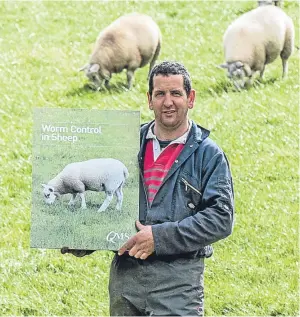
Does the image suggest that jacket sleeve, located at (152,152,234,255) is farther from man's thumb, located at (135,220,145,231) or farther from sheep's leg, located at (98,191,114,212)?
sheep's leg, located at (98,191,114,212)

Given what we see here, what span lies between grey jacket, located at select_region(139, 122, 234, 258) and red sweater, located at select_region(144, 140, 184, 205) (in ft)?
0.09

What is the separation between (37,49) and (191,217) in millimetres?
10301

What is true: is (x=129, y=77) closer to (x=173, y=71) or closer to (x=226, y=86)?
(x=226, y=86)

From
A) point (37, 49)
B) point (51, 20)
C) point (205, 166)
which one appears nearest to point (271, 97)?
point (37, 49)

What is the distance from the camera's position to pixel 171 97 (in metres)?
4.31

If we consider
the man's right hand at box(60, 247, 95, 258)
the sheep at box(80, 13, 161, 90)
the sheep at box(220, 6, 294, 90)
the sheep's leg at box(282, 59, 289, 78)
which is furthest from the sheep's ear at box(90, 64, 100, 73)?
the man's right hand at box(60, 247, 95, 258)

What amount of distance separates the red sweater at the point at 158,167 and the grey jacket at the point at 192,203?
0.09 ft

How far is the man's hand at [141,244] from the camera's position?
13.8ft

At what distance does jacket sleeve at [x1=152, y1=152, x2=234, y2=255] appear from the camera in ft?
13.9

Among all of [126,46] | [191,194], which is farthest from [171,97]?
[126,46]

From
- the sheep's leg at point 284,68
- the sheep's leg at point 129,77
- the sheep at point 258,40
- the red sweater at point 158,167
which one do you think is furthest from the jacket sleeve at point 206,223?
the sheep's leg at point 284,68

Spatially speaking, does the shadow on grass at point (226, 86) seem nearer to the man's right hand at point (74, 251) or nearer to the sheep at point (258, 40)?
the sheep at point (258, 40)

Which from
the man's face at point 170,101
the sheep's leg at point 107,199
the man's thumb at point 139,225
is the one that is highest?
the man's face at point 170,101

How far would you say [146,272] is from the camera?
432cm
